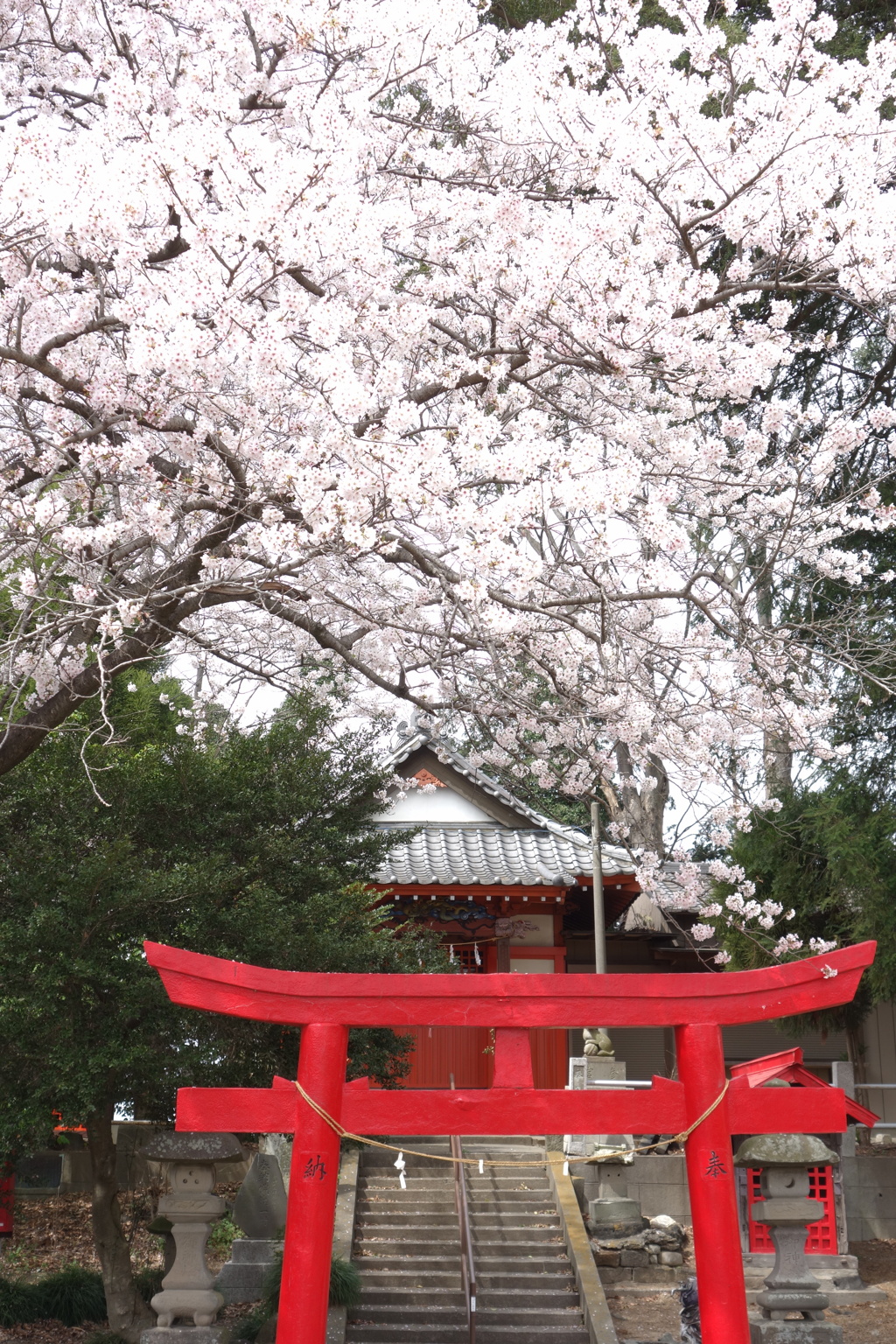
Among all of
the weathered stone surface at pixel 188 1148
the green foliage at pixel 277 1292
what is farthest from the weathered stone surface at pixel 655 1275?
the weathered stone surface at pixel 188 1148

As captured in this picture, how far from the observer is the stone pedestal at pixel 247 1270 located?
902 centimetres

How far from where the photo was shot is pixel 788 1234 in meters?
7.96

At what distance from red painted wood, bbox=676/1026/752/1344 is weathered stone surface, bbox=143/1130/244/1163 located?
109 inches

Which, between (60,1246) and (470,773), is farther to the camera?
(470,773)

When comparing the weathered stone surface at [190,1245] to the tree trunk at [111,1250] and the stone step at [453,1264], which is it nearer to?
the tree trunk at [111,1250]

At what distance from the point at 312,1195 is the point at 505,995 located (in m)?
1.21

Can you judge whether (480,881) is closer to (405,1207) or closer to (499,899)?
(499,899)

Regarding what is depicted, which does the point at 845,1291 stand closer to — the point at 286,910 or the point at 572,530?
the point at 286,910

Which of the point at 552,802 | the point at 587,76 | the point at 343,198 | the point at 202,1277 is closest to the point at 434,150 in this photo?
the point at 587,76

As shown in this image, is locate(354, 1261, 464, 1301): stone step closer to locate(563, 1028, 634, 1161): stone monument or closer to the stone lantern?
locate(563, 1028, 634, 1161): stone monument

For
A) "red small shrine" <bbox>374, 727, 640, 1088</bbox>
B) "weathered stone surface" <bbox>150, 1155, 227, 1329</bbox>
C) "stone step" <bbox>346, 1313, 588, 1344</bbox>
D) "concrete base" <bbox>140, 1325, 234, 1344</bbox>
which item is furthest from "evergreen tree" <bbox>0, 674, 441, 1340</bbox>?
"red small shrine" <bbox>374, 727, 640, 1088</bbox>

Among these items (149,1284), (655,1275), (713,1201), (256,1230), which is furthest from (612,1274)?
(713,1201)

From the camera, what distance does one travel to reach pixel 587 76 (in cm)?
696

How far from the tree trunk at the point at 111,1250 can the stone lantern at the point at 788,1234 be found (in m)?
3.97
